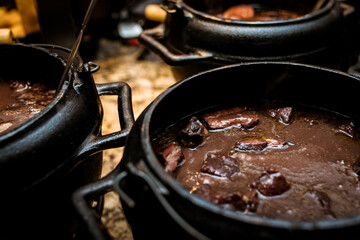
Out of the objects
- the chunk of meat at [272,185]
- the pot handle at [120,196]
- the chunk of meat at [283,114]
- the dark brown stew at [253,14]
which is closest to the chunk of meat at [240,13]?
the dark brown stew at [253,14]

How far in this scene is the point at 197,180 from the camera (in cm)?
151

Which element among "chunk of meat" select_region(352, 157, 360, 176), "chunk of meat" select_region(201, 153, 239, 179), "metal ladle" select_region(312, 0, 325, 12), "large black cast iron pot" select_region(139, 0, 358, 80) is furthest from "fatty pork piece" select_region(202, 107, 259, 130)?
"metal ladle" select_region(312, 0, 325, 12)

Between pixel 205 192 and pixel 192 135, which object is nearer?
pixel 205 192

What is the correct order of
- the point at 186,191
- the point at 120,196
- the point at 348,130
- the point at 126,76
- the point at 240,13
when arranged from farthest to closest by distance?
the point at 126,76 → the point at 240,13 → the point at 348,130 → the point at 120,196 → the point at 186,191

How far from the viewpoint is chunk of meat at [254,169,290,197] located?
1.38 m

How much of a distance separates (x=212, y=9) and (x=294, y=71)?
1.88 metres

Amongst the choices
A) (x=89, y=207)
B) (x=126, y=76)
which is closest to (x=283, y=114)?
(x=89, y=207)

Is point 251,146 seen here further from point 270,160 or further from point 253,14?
point 253,14

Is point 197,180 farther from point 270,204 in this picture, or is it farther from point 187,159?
point 270,204

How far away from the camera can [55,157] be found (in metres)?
1.43

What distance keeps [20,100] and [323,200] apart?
6.27 feet

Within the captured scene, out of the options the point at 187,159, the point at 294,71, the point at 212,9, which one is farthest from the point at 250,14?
the point at 187,159

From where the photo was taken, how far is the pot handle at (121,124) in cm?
158

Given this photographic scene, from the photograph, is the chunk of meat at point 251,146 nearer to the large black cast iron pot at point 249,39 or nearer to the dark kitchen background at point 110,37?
the large black cast iron pot at point 249,39
